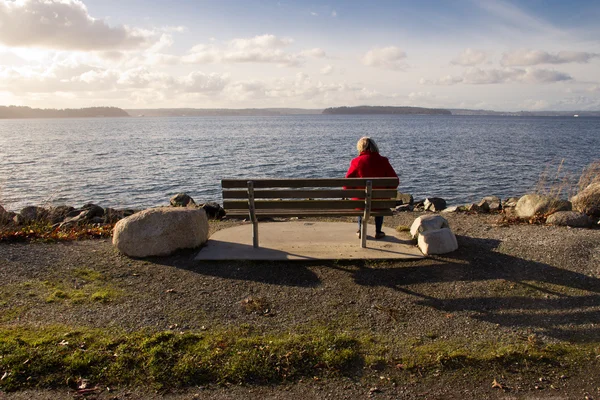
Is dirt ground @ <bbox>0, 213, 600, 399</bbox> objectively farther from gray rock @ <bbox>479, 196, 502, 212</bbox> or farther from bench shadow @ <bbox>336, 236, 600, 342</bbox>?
gray rock @ <bbox>479, 196, 502, 212</bbox>

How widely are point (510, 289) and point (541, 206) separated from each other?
4.17 metres

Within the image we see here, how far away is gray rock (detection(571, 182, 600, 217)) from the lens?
9.66 m

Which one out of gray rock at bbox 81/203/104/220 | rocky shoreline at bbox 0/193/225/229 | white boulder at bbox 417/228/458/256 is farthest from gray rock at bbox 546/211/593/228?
gray rock at bbox 81/203/104/220

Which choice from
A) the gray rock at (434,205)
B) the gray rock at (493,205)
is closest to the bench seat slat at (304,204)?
the gray rock at (493,205)

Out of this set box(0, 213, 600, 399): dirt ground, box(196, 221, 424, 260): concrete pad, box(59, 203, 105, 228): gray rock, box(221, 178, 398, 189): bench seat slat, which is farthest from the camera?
box(59, 203, 105, 228): gray rock

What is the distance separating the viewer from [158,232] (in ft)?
24.0

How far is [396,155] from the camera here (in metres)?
42.8

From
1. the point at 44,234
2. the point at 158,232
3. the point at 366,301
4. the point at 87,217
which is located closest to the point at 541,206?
the point at 366,301

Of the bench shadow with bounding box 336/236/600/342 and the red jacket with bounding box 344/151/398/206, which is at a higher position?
the red jacket with bounding box 344/151/398/206

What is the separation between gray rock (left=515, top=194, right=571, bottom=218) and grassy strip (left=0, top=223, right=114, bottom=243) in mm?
8319

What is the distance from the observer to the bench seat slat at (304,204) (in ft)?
23.6

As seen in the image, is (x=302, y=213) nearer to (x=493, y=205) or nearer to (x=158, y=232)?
(x=158, y=232)

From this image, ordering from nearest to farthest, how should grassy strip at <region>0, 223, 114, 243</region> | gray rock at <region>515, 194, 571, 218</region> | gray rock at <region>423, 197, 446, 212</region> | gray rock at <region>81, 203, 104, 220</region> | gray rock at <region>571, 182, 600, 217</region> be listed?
grassy strip at <region>0, 223, 114, 243</region>
gray rock at <region>515, 194, 571, 218</region>
gray rock at <region>571, 182, 600, 217</region>
gray rock at <region>81, 203, 104, 220</region>
gray rock at <region>423, 197, 446, 212</region>

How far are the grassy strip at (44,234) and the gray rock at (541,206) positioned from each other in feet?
27.3
